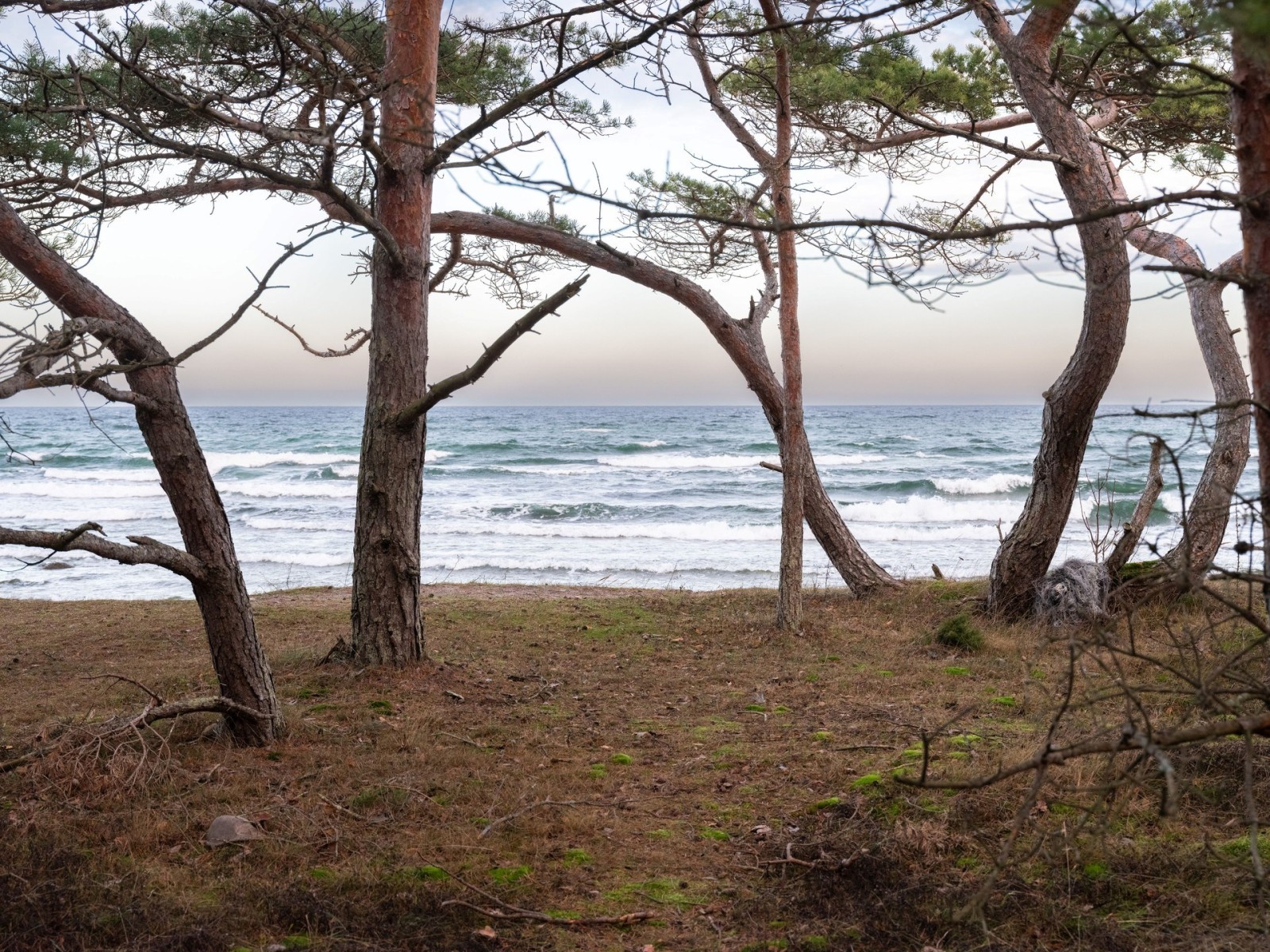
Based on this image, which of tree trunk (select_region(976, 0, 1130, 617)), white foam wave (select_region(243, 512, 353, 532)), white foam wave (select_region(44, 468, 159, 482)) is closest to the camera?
tree trunk (select_region(976, 0, 1130, 617))

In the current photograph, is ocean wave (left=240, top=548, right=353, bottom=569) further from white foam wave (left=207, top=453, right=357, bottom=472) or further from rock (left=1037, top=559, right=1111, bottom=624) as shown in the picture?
white foam wave (left=207, top=453, right=357, bottom=472)

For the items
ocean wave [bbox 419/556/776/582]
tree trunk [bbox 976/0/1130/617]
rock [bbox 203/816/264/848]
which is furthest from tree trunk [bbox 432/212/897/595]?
ocean wave [bbox 419/556/776/582]

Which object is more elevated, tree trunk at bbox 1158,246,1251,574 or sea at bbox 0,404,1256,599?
tree trunk at bbox 1158,246,1251,574

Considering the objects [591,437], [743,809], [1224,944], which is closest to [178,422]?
[743,809]

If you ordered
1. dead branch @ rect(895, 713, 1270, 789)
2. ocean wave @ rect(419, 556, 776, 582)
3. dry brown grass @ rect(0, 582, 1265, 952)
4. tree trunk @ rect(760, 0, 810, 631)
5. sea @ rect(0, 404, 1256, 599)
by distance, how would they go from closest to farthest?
dead branch @ rect(895, 713, 1270, 789)
dry brown grass @ rect(0, 582, 1265, 952)
tree trunk @ rect(760, 0, 810, 631)
sea @ rect(0, 404, 1256, 599)
ocean wave @ rect(419, 556, 776, 582)

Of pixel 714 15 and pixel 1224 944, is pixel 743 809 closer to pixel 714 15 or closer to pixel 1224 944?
pixel 1224 944

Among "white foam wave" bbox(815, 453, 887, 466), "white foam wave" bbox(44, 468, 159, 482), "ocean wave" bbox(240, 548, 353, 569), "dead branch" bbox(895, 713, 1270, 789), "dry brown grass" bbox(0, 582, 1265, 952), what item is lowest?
"ocean wave" bbox(240, 548, 353, 569)

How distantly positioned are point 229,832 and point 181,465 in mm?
1543

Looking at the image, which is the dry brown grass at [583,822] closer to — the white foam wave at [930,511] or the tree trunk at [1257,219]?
the tree trunk at [1257,219]

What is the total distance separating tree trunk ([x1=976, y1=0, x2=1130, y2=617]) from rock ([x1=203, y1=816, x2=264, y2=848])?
5.73 meters

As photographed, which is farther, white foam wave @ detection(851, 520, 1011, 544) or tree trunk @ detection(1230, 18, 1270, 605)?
white foam wave @ detection(851, 520, 1011, 544)

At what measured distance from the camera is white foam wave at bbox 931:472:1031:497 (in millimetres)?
26547

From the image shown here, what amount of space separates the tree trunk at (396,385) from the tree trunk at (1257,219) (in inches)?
183

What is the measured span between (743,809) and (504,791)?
1028mm
